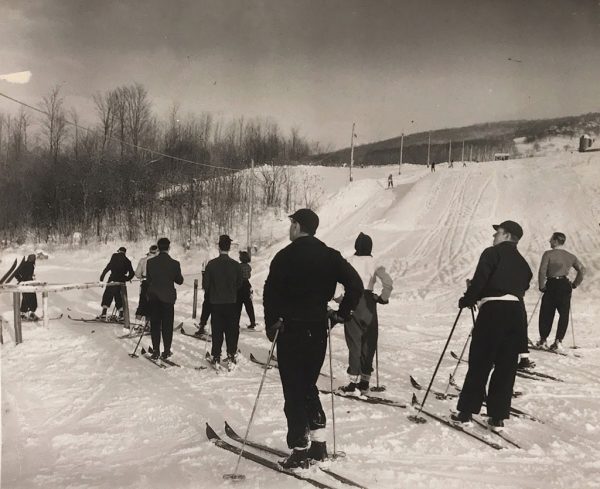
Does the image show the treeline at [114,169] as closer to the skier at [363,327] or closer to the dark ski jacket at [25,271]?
the dark ski jacket at [25,271]

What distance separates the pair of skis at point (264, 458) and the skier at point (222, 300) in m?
2.57

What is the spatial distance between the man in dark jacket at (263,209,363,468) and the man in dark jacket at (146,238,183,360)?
3.75 metres

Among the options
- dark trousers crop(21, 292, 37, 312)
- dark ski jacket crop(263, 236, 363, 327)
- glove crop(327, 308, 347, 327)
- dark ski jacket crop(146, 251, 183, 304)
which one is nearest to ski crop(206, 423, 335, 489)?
dark ski jacket crop(263, 236, 363, 327)

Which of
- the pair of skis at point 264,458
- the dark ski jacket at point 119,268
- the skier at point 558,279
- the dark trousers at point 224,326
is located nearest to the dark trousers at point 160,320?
the dark trousers at point 224,326

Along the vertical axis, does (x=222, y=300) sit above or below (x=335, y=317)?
below

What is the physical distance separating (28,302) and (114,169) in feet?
12.8


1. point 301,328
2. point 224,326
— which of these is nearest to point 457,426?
point 301,328

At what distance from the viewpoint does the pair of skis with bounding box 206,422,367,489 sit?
10.9 ft

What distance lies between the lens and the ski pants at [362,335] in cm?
553

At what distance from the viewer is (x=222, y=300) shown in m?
6.82

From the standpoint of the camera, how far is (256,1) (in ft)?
24.7

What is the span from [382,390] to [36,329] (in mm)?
6970

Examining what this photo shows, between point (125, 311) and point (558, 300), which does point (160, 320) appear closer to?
point (125, 311)

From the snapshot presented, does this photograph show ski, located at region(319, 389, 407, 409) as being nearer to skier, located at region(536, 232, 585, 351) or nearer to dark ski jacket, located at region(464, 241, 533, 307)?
dark ski jacket, located at region(464, 241, 533, 307)
